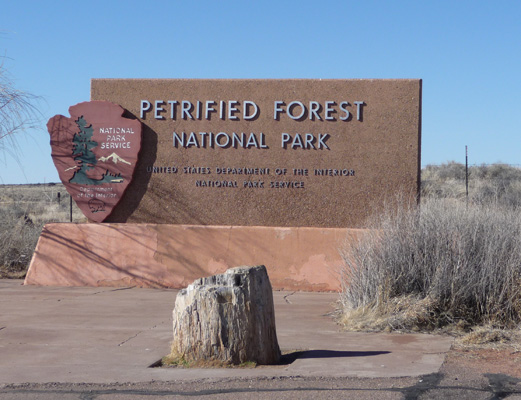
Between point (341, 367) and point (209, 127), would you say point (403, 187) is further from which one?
point (341, 367)

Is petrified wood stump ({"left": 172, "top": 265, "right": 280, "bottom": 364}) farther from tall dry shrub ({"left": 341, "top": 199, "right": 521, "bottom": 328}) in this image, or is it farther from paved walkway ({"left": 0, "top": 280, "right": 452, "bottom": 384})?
tall dry shrub ({"left": 341, "top": 199, "right": 521, "bottom": 328})

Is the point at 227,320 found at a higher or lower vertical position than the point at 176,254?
lower

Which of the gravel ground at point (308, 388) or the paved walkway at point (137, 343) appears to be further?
the paved walkway at point (137, 343)

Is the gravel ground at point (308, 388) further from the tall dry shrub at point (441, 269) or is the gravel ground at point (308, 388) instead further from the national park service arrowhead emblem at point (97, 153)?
the national park service arrowhead emblem at point (97, 153)

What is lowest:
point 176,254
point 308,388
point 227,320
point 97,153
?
point 308,388

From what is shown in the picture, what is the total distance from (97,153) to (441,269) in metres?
6.51

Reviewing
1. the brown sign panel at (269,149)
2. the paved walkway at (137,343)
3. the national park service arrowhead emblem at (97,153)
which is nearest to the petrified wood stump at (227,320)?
the paved walkway at (137,343)

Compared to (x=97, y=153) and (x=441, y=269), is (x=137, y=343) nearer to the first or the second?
(x=441, y=269)

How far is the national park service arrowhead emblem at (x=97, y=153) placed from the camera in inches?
474

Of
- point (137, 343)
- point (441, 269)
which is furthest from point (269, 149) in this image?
point (137, 343)

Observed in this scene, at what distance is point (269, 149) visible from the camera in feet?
38.7

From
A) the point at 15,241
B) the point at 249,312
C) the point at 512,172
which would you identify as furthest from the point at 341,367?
the point at 512,172

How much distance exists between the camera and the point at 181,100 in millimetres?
12047

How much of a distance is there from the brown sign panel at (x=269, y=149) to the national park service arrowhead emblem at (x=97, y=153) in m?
0.18
